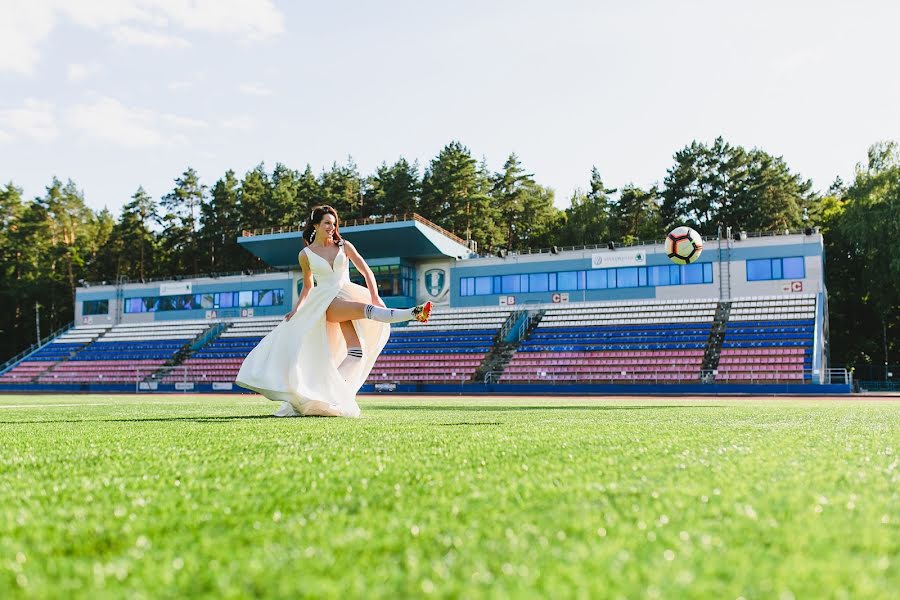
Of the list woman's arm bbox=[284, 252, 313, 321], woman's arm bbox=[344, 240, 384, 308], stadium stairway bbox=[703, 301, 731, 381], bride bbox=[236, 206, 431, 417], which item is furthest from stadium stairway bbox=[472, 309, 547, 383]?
woman's arm bbox=[284, 252, 313, 321]

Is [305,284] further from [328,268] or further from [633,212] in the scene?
[633,212]

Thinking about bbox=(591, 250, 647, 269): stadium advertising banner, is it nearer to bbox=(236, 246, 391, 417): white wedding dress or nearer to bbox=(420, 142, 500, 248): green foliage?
bbox=(420, 142, 500, 248): green foliage

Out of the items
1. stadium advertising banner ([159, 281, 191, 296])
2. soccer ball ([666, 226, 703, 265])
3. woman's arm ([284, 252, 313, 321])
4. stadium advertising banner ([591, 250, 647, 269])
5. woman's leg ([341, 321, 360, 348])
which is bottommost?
woman's leg ([341, 321, 360, 348])

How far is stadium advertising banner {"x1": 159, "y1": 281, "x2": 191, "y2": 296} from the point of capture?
54.5 meters

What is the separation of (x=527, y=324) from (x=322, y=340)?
113 feet

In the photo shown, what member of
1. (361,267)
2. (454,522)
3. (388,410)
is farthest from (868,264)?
(454,522)

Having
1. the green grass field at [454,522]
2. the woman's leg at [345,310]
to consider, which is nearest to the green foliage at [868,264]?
the woman's leg at [345,310]

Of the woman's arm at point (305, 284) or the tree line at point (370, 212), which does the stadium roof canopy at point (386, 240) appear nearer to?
the tree line at point (370, 212)

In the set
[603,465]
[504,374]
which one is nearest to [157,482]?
[603,465]

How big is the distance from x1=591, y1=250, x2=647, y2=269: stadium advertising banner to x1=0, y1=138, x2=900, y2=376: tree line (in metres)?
16.4

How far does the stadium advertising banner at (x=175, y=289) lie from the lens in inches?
2144

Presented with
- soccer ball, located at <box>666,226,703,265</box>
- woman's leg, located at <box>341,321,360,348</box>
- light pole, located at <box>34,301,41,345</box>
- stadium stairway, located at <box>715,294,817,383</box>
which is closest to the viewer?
woman's leg, located at <box>341,321,360,348</box>

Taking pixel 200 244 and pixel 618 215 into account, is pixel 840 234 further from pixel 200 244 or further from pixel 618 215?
pixel 200 244

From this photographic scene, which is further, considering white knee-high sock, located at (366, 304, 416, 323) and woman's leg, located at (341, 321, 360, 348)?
woman's leg, located at (341, 321, 360, 348)
